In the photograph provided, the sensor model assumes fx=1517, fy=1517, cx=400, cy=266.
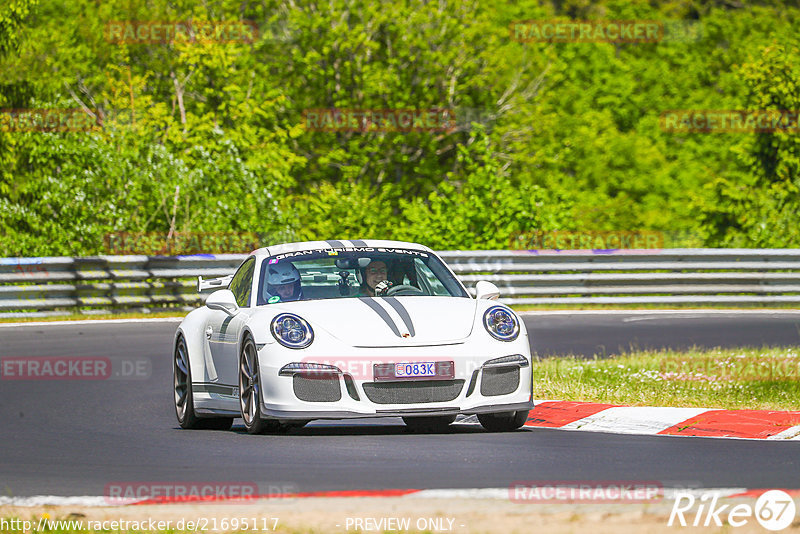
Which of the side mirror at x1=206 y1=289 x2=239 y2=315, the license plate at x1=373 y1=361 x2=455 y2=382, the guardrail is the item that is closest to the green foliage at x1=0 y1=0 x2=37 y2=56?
the guardrail

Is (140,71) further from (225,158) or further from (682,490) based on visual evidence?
(682,490)

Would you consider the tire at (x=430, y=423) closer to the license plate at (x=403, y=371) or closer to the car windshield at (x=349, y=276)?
the car windshield at (x=349, y=276)

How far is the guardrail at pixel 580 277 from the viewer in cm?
2341

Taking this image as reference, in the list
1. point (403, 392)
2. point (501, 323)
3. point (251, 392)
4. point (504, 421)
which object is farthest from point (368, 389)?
point (504, 421)

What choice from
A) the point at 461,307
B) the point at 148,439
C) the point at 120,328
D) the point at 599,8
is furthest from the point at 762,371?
the point at 599,8

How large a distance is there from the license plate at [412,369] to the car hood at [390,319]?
0.13 meters

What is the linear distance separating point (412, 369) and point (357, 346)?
1.23ft

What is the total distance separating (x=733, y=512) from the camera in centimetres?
598

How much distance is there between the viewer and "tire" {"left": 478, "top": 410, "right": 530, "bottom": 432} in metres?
10.2

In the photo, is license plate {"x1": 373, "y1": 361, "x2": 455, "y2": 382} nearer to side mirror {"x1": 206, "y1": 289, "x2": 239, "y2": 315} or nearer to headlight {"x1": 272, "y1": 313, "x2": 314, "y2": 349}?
headlight {"x1": 272, "y1": 313, "x2": 314, "y2": 349}

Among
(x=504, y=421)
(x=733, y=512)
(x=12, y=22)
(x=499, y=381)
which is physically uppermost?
(x=733, y=512)

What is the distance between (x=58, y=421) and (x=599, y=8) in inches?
2291

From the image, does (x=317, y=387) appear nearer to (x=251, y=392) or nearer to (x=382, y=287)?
(x=251, y=392)

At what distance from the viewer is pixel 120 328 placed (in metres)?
21.1
